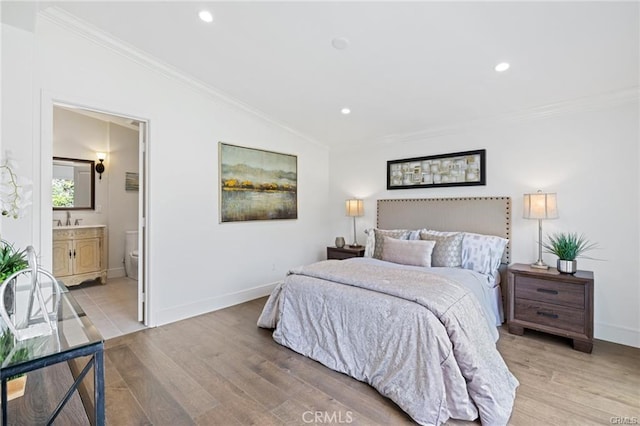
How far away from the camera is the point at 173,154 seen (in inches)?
138

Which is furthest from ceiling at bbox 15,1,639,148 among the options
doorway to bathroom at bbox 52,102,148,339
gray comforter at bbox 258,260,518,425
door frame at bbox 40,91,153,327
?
doorway to bathroom at bbox 52,102,148,339

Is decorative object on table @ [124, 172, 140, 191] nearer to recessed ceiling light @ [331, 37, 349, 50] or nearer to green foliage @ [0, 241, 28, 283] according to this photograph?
green foliage @ [0, 241, 28, 283]

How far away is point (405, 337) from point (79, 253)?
197 inches

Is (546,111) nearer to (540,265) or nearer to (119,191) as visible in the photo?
(540,265)

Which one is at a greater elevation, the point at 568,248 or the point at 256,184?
the point at 256,184

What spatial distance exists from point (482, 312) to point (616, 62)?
2.36m

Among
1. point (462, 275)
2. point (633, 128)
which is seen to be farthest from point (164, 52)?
point (633, 128)

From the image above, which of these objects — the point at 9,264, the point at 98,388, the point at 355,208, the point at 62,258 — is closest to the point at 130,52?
the point at 9,264

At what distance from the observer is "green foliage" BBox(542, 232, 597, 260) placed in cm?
294

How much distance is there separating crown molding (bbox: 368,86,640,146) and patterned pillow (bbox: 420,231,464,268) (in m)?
1.42

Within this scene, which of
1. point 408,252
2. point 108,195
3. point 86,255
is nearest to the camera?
point 408,252

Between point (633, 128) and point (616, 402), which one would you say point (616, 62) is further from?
point (616, 402)
